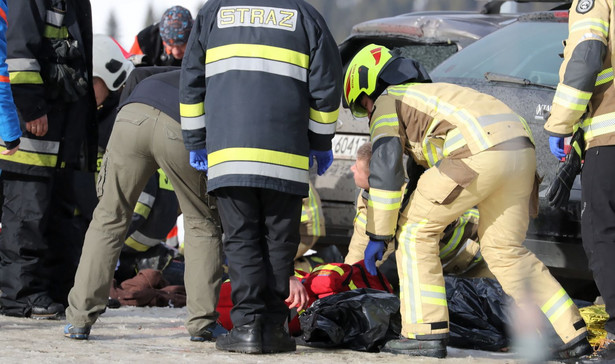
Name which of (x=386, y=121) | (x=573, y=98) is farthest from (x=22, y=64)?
(x=573, y=98)

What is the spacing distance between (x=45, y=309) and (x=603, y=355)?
3.08 meters

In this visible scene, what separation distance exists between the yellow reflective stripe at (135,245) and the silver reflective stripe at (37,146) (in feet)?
4.82

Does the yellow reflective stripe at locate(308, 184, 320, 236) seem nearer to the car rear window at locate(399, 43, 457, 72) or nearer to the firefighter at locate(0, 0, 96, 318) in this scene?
the firefighter at locate(0, 0, 96, 318)

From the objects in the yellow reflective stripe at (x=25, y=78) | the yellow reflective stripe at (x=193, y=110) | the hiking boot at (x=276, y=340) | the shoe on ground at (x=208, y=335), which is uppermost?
the yellow reflective stripe at (x=25, y=78)

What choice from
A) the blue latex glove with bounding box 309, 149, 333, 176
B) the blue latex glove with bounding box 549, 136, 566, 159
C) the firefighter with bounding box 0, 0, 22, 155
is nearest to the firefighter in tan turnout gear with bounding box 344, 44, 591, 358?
the blue latex glove with bounding box 549, 136, 566, 159

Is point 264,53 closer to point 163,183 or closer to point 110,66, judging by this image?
point 110,66

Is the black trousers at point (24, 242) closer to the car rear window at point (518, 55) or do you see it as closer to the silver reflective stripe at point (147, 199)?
the silver reflective stripe at point (147, 199)

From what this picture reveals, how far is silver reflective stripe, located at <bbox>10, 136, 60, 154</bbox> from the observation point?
19.4 feet

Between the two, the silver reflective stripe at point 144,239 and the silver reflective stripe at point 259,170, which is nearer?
the silver reflective stripe at point 259,170

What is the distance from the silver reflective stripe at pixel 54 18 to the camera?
598cm

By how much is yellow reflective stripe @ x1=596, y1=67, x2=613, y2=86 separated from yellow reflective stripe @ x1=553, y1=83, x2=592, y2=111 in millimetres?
152

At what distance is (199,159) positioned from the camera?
5.00 metres

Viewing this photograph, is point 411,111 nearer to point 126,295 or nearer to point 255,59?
point 255,59

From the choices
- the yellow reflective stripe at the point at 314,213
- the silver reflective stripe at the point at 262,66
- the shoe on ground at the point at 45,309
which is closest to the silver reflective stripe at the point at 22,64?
the shoe on ground at the point at 45,309
